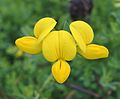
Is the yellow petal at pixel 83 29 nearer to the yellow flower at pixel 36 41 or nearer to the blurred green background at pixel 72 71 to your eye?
the yellow flower at pixel 36 41

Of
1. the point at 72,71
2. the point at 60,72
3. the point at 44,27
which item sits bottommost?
the point at 72,71

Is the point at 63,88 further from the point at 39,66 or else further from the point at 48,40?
the point at 48,40

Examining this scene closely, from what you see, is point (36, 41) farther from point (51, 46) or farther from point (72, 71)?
point (72, 71)

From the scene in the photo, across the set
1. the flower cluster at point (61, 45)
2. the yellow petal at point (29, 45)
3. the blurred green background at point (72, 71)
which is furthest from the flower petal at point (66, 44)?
the blurred green background at point (72, 71)

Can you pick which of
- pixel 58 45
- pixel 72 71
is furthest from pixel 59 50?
pixel 72 71

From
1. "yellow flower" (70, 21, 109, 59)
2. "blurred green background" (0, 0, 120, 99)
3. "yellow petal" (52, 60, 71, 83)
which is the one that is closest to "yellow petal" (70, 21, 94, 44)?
"yellow flower" (70, 21, 109, 59)

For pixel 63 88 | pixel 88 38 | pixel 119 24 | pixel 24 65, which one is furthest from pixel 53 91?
pixel 88 38

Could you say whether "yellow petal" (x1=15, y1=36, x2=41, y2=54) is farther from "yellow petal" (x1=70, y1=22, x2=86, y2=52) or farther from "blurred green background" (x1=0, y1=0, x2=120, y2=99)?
"blurred green background" (x1=0, y1=0, x2=120, y2=99)
